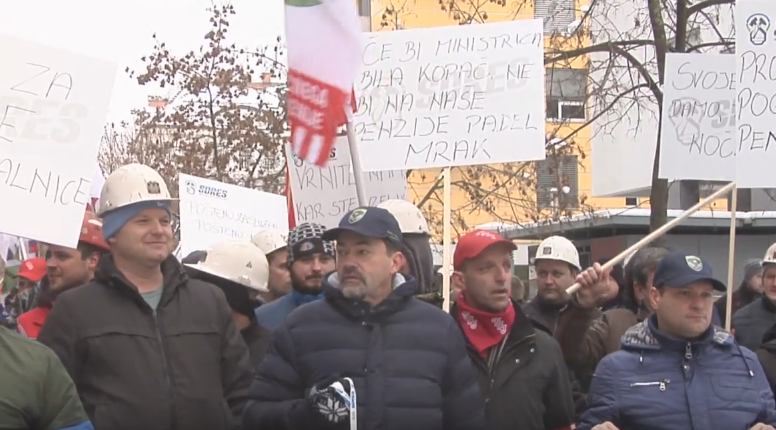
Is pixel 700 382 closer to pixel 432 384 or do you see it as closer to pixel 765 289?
pixel 432 384

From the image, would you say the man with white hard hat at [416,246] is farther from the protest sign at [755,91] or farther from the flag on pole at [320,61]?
the protest sign at [755,91]

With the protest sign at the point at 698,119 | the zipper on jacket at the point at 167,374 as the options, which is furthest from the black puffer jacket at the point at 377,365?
the protest sign at the point at 698,119

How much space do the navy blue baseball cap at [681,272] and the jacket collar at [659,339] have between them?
0.58 ft

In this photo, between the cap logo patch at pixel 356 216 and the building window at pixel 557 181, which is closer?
the cap logo patch at pixel 356 216

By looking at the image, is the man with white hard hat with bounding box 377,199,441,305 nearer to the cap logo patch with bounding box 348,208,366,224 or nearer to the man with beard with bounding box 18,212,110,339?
the cap logo patch with bounding box 348,208,366,224

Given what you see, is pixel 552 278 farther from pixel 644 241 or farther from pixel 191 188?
pixel 191 188

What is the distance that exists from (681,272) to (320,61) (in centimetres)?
236

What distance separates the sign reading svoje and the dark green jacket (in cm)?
401

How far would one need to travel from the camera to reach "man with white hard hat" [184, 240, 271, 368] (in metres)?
5.20

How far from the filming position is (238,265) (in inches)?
215

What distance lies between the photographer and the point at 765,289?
638cm

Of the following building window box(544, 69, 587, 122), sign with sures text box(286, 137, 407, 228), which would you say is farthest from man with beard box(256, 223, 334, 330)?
building window box(544, 69, 587, 122)

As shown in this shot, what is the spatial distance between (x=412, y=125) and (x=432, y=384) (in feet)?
8.61

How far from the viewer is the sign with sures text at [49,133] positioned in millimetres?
4715
